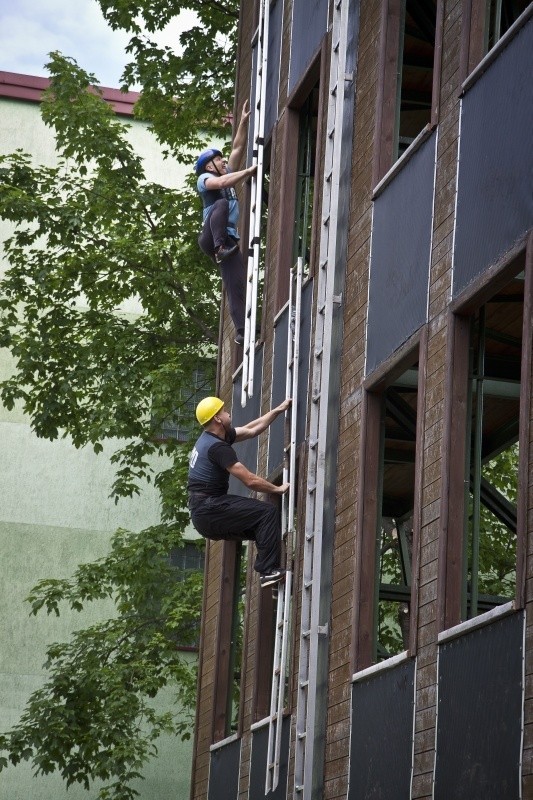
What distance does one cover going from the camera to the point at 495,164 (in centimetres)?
984

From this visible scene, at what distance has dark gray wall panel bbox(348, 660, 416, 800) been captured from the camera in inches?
402

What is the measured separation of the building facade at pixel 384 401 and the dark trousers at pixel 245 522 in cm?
19

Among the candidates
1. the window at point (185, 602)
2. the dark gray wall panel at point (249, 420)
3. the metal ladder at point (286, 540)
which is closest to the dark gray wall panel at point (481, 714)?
the metal ladder at point (286, 540)

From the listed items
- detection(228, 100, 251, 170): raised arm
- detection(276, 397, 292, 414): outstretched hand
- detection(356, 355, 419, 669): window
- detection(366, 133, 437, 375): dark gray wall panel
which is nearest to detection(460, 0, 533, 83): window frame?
detection(366, 133, 437, 375): dark gray wall panel

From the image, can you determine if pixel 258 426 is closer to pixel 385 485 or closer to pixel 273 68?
pixel 385 485

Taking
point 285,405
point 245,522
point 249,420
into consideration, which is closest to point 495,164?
point 285,405

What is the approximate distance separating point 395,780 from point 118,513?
2144 centimetres

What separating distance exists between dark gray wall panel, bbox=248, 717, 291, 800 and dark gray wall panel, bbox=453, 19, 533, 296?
4.79 m

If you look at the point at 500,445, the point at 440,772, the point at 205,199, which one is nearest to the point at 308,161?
the point at 205,199

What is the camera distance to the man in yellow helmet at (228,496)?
13.5 m

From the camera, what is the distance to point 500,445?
15.0 m

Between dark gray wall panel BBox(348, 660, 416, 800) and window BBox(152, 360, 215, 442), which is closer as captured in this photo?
dark gray wall panel BBox(348, 660, 416, 800)

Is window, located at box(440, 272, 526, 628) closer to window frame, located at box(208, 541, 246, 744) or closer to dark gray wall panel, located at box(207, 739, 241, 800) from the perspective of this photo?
dark gray wall panel, located at box(207, 739, 241, 800)

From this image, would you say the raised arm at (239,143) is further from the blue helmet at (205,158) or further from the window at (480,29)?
the window at (480,29)
